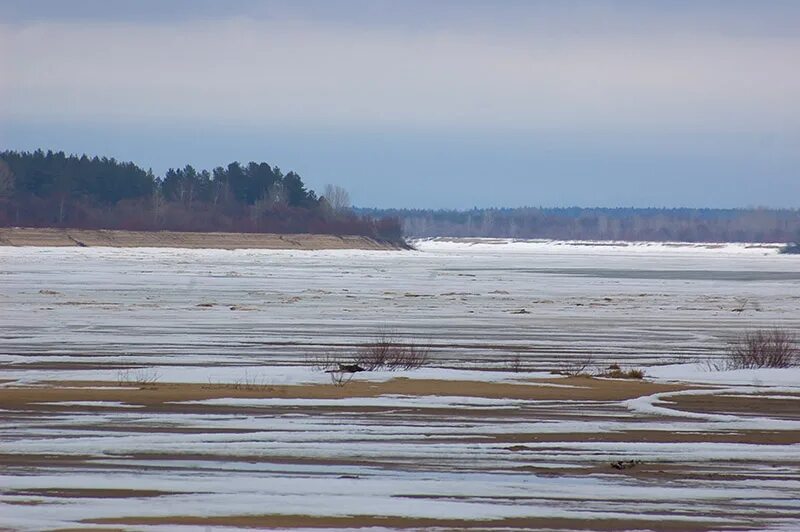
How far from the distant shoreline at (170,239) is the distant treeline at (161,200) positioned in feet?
17.9

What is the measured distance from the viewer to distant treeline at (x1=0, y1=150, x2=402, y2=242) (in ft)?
417

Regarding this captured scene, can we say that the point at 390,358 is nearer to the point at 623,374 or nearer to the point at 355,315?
the point at 623,374

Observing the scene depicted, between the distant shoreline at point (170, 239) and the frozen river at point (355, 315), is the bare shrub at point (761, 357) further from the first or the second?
the distant shoreline at point (170, 239)

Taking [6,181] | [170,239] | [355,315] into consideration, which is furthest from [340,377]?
[6,181]

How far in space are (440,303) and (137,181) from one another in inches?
Result: 4448

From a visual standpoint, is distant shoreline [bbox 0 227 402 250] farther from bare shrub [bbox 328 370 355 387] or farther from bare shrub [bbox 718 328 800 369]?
bare shrub [bbox 328 370 355 387]

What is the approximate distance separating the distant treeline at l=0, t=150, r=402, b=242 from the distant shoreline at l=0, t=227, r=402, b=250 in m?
5.45

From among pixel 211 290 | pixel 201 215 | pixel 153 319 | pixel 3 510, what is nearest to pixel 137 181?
Result: pixel 201 215

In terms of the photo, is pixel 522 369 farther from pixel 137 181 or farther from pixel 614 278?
pixel 137 181

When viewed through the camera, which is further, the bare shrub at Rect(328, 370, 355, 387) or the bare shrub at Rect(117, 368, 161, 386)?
the bare shrub at Rect(328, 370, 355, 387)

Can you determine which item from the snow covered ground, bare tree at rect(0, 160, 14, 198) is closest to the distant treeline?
bare tree at rect(0, 160, 14, 198)

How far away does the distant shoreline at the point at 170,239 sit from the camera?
101056mm

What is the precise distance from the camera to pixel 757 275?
65.9 m

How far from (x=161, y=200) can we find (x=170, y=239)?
1223 inches
